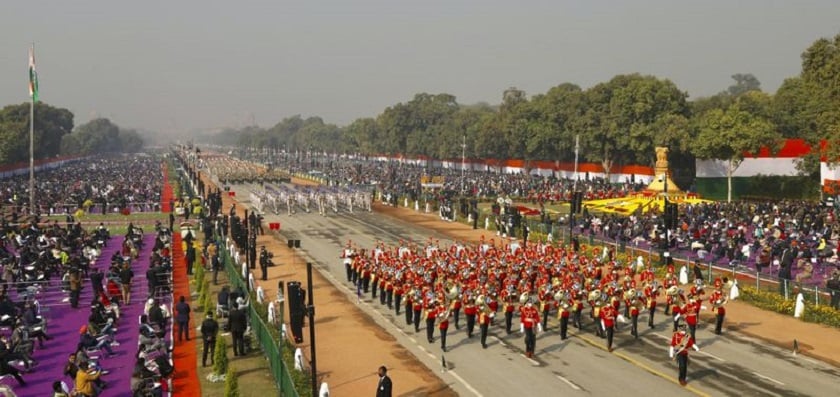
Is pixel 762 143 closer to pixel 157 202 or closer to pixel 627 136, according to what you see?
pixel 627 136

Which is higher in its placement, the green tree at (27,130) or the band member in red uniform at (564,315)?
the green tree at (27,130)

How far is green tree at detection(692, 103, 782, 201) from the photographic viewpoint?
69.8m

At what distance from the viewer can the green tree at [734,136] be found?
229ft

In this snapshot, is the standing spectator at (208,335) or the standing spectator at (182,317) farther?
the standing spectator at (182,317)

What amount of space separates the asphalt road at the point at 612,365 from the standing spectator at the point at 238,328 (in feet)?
17.5

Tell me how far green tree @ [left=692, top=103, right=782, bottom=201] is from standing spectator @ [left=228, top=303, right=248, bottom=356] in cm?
5858

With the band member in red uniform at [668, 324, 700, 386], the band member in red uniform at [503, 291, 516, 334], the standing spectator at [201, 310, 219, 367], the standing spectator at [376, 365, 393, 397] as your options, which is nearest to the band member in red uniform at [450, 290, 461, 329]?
the band member in red uniform at [503, 291, 516, 334]

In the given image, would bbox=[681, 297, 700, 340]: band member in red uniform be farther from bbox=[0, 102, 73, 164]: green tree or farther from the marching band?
bbox=[0, 102, 73, 164]: green tree

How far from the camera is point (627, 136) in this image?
290 feet

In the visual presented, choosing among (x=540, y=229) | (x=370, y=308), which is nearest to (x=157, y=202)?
(x=540, y=229)

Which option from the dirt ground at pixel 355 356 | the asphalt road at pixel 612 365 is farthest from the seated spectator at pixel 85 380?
the asphalt road at pixel 612 365

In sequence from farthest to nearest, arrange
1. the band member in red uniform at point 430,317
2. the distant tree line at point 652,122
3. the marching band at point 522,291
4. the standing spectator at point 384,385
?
the distant tree line at point 652,122
the band member in red uniform at point 430,317
the marching band at point 522,291
the standing spectator at point 384,385

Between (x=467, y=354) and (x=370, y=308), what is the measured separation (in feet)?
26.1

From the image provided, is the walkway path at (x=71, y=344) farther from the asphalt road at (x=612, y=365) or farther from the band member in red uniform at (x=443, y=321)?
the band member in red uniform at (x=443, y=321)
